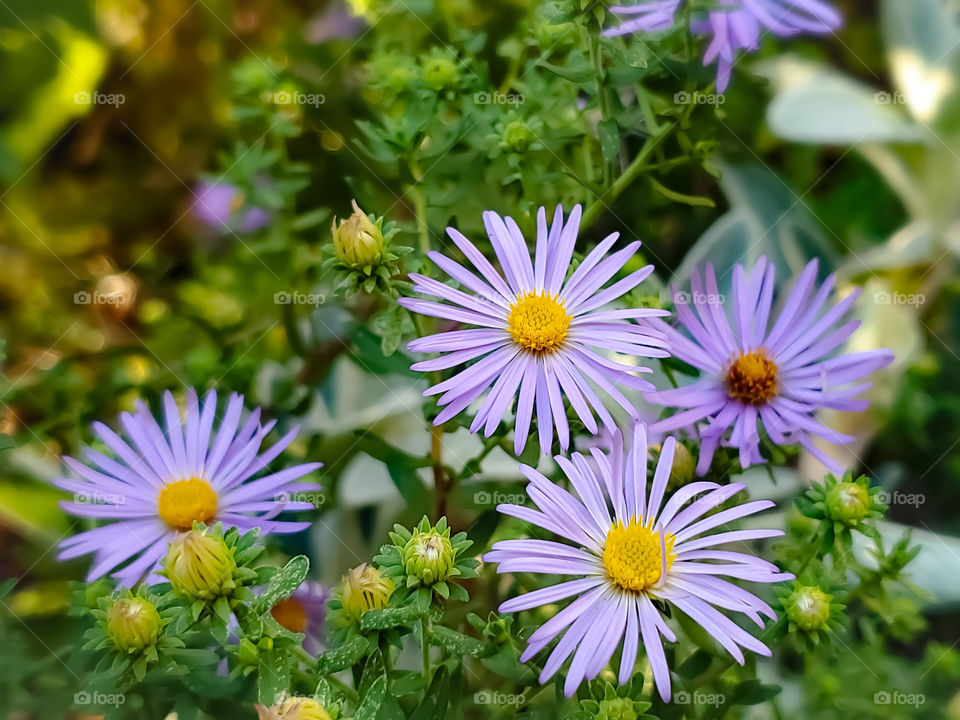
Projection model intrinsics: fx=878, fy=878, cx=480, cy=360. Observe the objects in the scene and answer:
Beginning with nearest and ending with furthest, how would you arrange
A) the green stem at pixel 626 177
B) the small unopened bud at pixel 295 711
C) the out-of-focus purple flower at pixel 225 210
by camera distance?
the small unopened bud at pixel 295 711
the green stem at pixel 626 177
the out-of-focus purple flower at pixel 225 210

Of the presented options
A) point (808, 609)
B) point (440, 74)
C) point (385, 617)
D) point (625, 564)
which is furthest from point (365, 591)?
point (440, 74)

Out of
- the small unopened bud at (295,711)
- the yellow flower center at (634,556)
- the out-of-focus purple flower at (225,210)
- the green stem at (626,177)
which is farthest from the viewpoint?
the out-of-focus purple flower at (225,210)

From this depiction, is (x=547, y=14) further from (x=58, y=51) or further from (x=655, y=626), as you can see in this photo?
(x=58, y=51)

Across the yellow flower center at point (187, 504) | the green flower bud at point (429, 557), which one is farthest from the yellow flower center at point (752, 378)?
the yellow flower center at point (187, 504)

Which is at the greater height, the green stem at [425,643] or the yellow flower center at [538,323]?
the yellow flower center at [538,323]

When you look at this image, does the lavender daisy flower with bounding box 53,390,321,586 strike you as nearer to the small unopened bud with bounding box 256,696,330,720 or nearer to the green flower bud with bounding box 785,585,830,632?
the small unopened bud with bounding box 256,696,330,720

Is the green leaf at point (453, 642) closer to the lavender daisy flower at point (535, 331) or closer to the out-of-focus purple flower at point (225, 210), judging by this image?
the lavender daisy flower at point (535, 331)

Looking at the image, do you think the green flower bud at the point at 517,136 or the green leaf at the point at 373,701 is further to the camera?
the green flower bud at the point at 517,136

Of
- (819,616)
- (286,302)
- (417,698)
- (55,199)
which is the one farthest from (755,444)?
(55,199)
